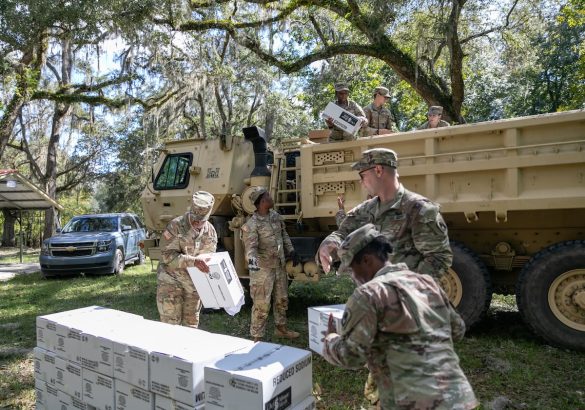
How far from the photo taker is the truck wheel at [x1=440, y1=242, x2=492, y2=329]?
16.2ft

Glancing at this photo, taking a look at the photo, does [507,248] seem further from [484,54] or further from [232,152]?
[484,54]

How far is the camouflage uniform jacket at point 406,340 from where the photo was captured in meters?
1.84

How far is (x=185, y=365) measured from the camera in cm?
254

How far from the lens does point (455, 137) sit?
4.97 metres

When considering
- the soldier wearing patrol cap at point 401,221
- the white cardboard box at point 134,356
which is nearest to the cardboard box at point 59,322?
the white cardboard box at point 134,356

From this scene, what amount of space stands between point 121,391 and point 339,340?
5.46ft

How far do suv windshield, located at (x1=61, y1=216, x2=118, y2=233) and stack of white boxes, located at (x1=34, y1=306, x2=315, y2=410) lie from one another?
895cm

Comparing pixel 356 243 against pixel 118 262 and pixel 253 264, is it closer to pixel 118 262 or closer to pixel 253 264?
pixel 253 264

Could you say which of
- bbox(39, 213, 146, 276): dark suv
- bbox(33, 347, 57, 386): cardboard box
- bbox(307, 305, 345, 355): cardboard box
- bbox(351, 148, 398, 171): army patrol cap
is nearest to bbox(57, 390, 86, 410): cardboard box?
bbox(33, 347, 57, 386): cardboard box

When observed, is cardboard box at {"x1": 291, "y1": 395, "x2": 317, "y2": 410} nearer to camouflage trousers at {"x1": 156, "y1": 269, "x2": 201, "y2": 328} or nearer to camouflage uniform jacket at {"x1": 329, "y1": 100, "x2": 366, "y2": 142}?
camouflage trousers at {"x1": 156, "y1": 269, "x2": 201, "y2": 328}

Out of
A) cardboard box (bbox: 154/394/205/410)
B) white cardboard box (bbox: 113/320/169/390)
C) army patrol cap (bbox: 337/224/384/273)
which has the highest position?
army patrol cap (bbox: 337/224/384/273)

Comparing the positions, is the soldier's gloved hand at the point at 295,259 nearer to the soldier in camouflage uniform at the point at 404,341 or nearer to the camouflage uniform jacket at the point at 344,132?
the camouflage uniform jacket at the point at 344,132

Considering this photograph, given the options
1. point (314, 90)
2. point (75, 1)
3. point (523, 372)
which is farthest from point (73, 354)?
point (314, 90)

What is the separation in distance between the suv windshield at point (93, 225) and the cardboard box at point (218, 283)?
8.66 meters
